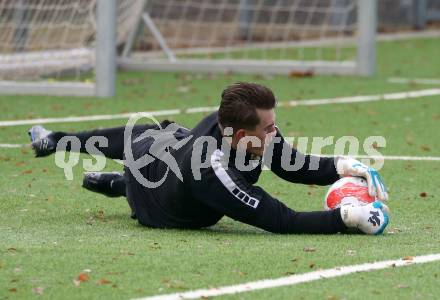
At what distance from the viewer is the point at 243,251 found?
6.00 m

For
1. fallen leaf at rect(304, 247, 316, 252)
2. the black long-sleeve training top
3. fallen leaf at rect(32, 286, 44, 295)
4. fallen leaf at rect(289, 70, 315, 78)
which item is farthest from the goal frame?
fallen leaf at rect(32, 286, 44, 295)

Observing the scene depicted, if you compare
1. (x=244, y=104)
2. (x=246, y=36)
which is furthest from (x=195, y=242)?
(x=246, y=36)

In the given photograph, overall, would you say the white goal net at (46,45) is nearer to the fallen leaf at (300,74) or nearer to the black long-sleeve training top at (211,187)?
the fallen leaf at (300,74)

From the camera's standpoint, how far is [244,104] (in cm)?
646

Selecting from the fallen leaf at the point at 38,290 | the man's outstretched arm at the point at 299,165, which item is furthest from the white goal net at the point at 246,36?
the fallen leaf at the point at 38,290

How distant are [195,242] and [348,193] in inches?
39.7

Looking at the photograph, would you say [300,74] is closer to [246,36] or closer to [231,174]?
[246,36]

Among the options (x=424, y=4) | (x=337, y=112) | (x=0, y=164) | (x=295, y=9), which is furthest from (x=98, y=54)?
(x=424, y=4)

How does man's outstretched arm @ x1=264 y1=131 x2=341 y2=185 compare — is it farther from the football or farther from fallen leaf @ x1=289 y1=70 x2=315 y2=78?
fallen leaf @ x1=289 y1=70 x2=315 y2=78

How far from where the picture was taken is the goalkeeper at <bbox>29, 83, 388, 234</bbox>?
6465 mm

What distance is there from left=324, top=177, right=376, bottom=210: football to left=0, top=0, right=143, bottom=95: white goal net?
7.36 metres

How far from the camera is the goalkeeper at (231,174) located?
646 cm

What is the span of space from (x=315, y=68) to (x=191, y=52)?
3044 mm

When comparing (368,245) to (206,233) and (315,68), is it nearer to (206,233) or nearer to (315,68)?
(206,233)
